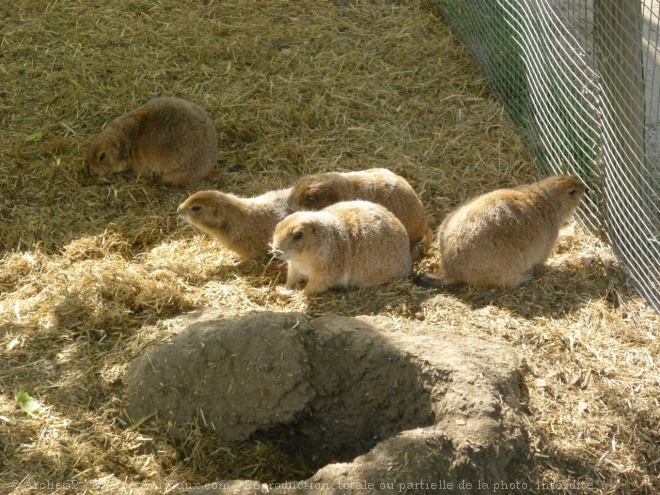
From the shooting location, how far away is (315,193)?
6.90m

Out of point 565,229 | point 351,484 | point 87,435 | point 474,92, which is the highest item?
point 474,92

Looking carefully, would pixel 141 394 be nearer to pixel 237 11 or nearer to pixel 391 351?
pixel 391 351

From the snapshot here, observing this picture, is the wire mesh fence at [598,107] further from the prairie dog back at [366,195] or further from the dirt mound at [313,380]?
the dirt mound at [313,380]

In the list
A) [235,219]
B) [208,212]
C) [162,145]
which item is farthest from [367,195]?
[162,145]

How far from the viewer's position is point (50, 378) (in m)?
5.47

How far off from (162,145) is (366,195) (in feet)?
7.22

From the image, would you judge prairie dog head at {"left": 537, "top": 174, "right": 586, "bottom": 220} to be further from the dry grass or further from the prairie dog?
the prairie dog

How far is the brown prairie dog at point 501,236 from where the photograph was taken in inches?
248

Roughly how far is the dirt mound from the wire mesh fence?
78.6 inches

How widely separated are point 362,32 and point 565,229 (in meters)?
3.90

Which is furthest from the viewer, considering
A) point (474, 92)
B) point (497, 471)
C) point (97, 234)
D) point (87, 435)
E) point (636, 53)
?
point (474, 92)

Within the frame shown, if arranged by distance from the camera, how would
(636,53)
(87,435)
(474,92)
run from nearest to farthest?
(87,435)
(636,53)
(474,92)

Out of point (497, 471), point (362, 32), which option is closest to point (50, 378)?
point (497, 471)

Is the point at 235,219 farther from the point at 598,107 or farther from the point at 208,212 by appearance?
the point at 598,107
